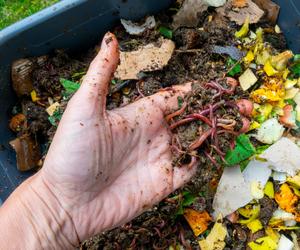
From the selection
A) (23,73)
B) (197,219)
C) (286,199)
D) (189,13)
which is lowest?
(286,199)

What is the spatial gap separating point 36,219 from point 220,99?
0.99 meters

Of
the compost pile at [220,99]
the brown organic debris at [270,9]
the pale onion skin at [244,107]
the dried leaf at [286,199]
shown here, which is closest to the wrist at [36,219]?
the compost pile at [220,99]

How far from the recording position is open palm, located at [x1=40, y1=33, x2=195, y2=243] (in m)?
2.26

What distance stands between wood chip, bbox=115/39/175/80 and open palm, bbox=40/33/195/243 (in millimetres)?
286

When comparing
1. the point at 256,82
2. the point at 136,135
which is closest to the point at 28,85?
the point at 136,135

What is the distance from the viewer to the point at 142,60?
115 inches

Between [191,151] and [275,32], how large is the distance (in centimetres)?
107

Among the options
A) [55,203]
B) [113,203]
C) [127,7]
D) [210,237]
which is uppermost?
[127,7]

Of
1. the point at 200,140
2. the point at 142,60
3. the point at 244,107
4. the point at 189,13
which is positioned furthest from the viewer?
the point at 189,13

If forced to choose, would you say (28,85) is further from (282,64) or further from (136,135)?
(282,64)

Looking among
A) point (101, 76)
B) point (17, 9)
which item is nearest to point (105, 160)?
point (101, 76)

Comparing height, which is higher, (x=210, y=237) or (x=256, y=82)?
(x=256, y=82)

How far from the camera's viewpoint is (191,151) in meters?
2.49

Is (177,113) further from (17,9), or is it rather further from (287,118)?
(17,9)
